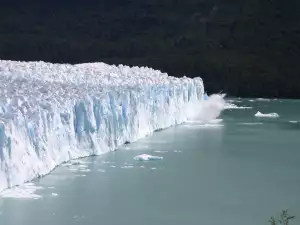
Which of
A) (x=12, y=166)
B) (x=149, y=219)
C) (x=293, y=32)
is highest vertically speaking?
(x=293, y=32)

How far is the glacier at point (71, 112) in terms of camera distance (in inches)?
243

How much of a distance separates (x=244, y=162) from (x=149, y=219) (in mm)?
3127

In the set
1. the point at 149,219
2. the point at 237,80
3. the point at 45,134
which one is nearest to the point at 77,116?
the point at 45,134

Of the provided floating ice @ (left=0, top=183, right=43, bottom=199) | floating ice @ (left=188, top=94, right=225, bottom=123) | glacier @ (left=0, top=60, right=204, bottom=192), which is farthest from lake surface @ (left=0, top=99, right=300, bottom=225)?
floating ice @ (left=188, top=94, right=225, bottom=123)

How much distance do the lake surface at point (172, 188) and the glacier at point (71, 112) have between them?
0.20 metres

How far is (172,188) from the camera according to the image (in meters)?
6.52

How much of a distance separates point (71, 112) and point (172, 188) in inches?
60.7

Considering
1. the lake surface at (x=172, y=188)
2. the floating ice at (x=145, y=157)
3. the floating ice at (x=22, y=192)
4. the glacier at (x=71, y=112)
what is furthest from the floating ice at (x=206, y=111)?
the floating ice at (x=22, y=192)

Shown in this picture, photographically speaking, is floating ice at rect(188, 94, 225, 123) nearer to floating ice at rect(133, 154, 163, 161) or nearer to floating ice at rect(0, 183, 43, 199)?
floating ice at rect(133, 154, 163, 161)

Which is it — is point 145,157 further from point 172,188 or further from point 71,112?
point 172,188

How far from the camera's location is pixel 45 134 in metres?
6.70

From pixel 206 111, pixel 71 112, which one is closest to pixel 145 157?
pixel 71 112

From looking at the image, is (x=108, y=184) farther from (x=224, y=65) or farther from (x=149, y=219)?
(x=224, y=65)

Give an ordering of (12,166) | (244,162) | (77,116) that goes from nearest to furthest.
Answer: (12,166), (77,116), (244,162)
